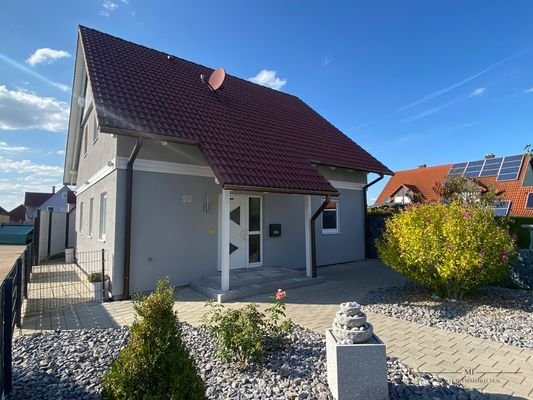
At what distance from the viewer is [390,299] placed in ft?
23.3

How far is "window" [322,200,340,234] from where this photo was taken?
12.2m

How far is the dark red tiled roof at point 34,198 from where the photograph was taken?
61.2 m

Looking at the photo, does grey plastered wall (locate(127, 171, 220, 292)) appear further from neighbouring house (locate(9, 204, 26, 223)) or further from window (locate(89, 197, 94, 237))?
neighbouring house (locate(9, 204, 26, 223))

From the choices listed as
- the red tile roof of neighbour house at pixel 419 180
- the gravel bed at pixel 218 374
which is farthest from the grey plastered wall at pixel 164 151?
the red tile roof of neighbour house at pixel 419 180

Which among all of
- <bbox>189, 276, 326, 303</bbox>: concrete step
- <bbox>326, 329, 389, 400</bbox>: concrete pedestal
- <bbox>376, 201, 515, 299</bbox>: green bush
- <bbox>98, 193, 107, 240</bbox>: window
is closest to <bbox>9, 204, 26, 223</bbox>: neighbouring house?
<bbox>98, 193, 107, 240</bbox>: window

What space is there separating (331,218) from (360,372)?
9.68m

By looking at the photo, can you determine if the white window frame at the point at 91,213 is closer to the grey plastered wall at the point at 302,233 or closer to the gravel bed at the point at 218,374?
the grey plastered wall at the point at 302,233

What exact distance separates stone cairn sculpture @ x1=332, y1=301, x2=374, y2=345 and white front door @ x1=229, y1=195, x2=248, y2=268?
20.7ft

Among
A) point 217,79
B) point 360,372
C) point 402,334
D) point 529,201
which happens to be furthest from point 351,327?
point 529,201

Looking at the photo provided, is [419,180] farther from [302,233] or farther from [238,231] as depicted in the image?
[238,231]

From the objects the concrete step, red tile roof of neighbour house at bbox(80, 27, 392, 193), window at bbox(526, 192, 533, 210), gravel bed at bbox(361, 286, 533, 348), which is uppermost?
red tile roof of neighbour house at bbox(80, 27, 392, 193)

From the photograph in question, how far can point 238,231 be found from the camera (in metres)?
9.56

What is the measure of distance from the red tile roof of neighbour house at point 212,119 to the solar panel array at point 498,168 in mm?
15622

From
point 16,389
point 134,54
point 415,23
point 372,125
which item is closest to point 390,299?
point 16,389
